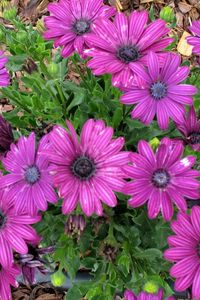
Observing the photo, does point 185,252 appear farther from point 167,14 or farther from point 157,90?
point 167,14

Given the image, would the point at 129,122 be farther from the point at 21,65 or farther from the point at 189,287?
the point at 189,287

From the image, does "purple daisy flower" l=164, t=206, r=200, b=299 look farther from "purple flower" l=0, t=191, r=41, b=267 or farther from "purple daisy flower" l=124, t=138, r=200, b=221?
"purple flower" l=0, t=191, r=41, b=267

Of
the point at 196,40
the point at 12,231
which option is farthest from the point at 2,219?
the point at 196,40

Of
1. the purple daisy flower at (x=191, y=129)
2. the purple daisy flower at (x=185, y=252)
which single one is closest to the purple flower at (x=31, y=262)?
the purple daisy flower at (x=185, y=252)

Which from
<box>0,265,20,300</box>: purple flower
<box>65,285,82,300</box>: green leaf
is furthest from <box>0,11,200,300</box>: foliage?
<box>0,265,20,300</box>: purple flower

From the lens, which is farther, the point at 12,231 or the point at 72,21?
the point at 72,21

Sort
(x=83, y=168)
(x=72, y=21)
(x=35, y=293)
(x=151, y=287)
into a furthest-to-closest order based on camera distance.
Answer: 1. (x=35, y=293)
2. (x=72, y=21)
3. (x=151, y=287)
4. (x=83, y=168)
